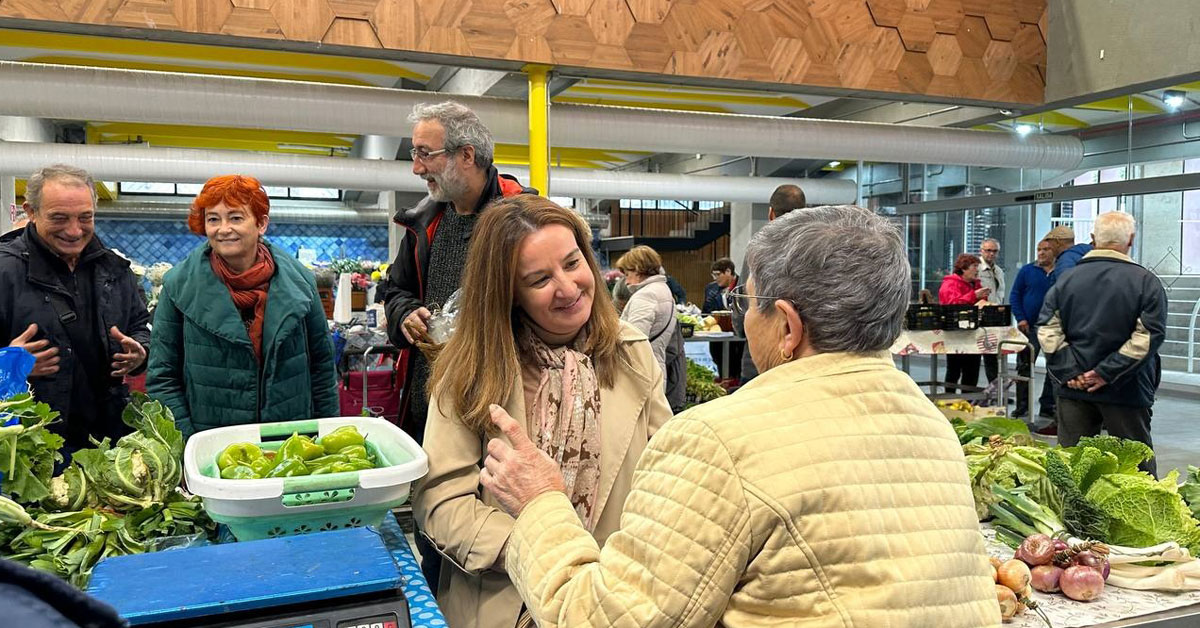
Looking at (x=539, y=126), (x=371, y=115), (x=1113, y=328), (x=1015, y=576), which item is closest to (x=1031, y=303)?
(x=1113, y=328)

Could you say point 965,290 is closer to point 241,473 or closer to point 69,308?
point 69,308

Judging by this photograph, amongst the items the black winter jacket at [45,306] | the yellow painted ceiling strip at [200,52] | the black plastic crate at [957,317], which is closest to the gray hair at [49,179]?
the black winter jacket at [45,306]

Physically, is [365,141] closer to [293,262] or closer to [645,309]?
[645,309]

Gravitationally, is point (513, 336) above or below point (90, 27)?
below

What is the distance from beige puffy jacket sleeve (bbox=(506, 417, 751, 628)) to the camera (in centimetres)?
111

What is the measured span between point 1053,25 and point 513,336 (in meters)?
6.26

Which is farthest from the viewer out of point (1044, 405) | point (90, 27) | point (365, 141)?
point (365, 141)

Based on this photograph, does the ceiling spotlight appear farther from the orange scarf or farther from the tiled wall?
the tiled wall

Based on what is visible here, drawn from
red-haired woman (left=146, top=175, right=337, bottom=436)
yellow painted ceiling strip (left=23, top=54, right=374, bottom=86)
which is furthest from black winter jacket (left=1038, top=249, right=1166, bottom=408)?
yellow painted ceiling strip (left=23, top=54, right=374, bottom=86)

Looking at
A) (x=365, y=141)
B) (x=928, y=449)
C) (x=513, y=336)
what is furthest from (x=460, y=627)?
(x=365, y=141)

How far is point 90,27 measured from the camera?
14.3 ft

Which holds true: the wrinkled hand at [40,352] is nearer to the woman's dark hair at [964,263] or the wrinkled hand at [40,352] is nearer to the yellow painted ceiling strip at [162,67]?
the yellow painted ceiling strip at [162,67]

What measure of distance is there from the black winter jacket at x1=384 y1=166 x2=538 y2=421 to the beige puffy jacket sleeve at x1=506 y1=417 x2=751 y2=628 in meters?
1.49

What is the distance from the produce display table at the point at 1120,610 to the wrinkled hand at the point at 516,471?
4.08 ft
